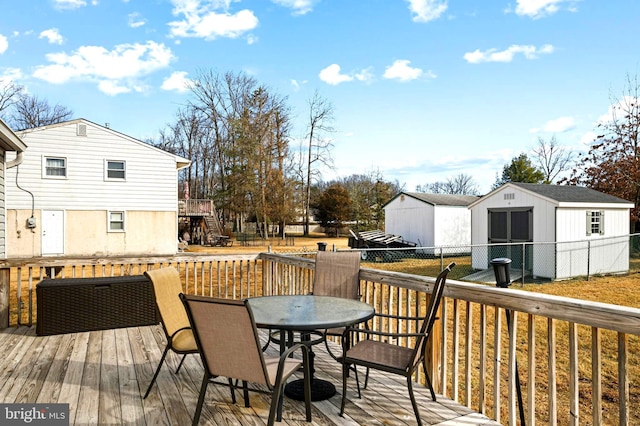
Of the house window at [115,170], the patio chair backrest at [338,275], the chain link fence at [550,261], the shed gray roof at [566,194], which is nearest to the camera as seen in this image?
the patio chair backrest at [338,275]

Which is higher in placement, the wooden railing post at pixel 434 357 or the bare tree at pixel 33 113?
the bare tree at pixel 33 113

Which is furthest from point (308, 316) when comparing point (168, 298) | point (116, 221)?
point (116, 221)

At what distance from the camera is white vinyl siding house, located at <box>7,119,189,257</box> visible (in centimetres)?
1477

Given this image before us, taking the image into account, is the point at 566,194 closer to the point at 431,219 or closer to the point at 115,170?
the point at 431,219

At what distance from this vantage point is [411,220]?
20281 mm

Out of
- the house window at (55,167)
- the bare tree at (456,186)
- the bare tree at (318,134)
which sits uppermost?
the bare tree at (318,134)

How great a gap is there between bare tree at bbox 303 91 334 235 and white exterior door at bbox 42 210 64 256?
18892mm

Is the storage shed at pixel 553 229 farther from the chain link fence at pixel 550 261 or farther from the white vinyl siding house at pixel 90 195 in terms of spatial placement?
the white vinyl siding house at pixel 90 195

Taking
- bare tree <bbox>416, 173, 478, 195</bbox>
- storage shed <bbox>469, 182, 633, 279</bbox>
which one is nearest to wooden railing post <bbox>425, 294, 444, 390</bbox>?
storage shed <bbox>469, 182, 633, 279</bbox>

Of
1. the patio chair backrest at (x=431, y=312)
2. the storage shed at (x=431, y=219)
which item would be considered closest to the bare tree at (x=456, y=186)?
the storage shed at (x=431, y=219)

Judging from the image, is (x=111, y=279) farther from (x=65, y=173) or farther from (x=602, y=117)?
(x=602, y=117)

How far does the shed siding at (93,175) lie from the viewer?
1480 cm

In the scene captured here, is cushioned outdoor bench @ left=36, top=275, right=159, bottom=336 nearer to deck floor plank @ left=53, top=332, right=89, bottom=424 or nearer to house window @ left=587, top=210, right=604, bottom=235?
deck floor plank @ left=53, top=332, right=89, bottom=424

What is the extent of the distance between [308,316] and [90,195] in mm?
15480
